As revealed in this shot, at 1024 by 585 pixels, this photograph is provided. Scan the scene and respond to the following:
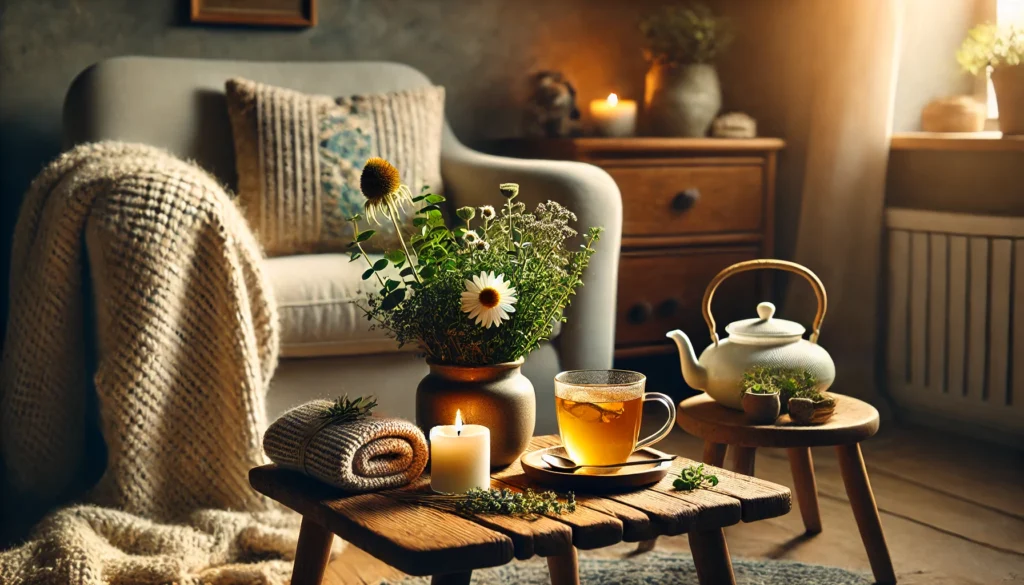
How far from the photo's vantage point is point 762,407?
4.96 feet

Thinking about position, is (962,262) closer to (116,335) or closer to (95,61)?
(116,335)

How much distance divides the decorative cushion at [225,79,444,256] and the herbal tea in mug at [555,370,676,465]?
3.79 ft

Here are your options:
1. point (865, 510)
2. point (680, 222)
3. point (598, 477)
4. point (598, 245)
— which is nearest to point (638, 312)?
point (680, 222)

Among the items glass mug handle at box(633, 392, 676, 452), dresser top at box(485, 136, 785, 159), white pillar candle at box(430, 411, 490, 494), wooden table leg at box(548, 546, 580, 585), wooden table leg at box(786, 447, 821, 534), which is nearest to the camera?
white pillar candle at box(430, 411, 490, 494)

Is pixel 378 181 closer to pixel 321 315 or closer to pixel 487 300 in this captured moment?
pixel 487 300

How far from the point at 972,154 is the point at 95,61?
6.76ft

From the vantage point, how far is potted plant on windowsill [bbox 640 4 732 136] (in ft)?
9.48

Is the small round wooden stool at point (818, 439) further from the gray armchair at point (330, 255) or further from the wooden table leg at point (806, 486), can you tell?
the gray armchair at point (330, 255)

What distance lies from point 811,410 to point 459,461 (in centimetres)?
61

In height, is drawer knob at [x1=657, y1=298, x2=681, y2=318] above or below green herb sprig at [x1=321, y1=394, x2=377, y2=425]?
below

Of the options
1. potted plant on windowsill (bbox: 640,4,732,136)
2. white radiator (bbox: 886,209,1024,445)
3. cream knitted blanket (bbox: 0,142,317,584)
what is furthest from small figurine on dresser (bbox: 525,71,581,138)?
cream knitted blanket (bbox: 0,142,317,584)

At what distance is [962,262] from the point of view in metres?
2.50

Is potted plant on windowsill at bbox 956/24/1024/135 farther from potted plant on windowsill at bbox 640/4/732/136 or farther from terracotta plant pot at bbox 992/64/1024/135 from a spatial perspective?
potted plant on windowsill at bbox 640/4/732/136

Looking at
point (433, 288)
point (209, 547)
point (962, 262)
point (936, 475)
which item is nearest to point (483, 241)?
point (433, 288)
